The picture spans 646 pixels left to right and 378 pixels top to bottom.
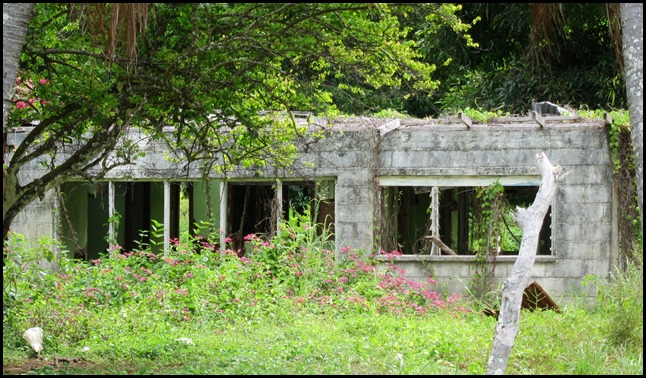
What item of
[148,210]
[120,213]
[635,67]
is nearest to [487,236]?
[635,67]

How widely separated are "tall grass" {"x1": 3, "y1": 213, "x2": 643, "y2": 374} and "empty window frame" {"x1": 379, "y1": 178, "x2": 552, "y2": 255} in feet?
2.80

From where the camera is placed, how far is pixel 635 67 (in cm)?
606

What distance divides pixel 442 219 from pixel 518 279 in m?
11.5

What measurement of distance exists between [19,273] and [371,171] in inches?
231

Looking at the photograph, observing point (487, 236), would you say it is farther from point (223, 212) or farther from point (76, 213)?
point (76, 213)

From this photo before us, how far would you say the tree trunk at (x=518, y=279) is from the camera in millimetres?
7211

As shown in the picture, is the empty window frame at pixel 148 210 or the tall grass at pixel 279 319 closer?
the tall grass at pixel 279 319

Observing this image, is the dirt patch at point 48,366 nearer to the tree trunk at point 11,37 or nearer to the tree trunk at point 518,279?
the tree trunk at point 11,37

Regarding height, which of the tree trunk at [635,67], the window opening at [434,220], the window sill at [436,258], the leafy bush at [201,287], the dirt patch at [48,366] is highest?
the tree trunk at [635,67]

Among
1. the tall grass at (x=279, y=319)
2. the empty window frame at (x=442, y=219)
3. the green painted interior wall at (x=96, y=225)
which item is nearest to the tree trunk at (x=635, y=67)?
the tall grass at (x=279, y=319)

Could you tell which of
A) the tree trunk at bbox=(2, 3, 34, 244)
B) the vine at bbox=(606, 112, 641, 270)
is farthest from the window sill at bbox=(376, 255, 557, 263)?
the tree trunk at bbox=(2, 3, 34, 244)

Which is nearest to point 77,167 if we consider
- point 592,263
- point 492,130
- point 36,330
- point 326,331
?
point 36,330

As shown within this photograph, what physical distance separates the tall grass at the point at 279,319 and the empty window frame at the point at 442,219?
85 centimetres

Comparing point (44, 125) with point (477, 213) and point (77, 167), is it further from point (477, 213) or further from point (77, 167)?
point (477, 213)
